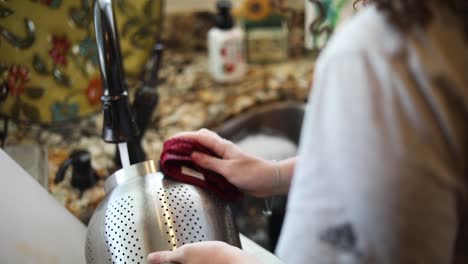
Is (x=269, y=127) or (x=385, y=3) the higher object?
(x=385, y=3)

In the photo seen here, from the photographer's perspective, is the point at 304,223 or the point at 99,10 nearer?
the point at 304,223

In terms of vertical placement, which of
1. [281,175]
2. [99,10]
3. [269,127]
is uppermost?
[99,10]

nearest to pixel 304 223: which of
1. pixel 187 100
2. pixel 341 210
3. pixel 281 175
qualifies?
pixel 341 210

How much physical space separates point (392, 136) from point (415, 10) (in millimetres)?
78

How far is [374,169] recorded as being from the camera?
33 centimetres

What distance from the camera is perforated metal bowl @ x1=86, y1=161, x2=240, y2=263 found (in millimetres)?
546

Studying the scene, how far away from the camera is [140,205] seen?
56cm

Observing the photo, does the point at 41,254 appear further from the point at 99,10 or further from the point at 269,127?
the point at 269,127

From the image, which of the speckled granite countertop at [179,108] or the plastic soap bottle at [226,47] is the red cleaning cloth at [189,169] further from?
the plastic soap bottle at [226,47]

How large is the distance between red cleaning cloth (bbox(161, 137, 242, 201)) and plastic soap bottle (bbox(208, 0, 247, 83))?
1.67 ft

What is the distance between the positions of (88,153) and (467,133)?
2.16 ft

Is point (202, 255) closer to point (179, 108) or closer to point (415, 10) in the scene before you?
point (415, 10)

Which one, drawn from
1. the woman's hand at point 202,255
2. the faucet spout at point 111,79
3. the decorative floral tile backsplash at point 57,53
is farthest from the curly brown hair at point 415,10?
the decorative floral tile backsplash at point 57,53

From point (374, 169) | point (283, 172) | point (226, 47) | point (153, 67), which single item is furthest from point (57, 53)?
point (374, 169)
